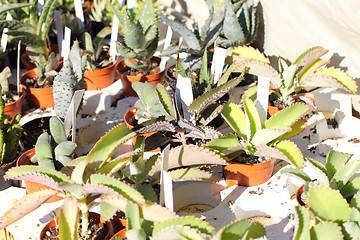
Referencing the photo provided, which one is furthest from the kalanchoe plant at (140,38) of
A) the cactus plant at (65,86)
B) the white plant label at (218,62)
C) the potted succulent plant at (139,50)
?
the white plant label at (218,62)

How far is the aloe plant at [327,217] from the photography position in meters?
0.92

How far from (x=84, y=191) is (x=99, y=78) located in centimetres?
106

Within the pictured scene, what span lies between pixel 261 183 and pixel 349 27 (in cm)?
68

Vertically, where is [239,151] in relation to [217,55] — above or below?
below

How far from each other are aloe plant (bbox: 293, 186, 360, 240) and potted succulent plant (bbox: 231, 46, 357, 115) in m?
0.60

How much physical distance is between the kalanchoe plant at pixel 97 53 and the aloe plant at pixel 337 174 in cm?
119

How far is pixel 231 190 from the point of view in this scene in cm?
137

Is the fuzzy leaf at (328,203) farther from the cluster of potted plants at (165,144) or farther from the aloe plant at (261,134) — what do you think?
the aloe plant at (261,134)

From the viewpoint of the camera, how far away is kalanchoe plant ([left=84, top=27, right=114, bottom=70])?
2032mm

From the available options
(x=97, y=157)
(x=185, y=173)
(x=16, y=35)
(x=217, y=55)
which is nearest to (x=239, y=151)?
(x=185, y=173)

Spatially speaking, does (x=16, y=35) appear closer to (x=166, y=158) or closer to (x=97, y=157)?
(x=97, y=157)

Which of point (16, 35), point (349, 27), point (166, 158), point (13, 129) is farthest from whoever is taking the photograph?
point (16, 35)

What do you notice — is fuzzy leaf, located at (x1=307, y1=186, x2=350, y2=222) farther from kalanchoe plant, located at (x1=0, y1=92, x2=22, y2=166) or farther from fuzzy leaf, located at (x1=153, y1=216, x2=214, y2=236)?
kalanchoe plant, located at (x1=0, y1=92, x2=22, y2=166)

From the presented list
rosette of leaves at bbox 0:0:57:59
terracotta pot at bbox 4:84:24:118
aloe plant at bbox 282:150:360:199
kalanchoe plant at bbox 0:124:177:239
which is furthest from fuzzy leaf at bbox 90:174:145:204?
rosette of leaves at bbox 0:0:57:59
